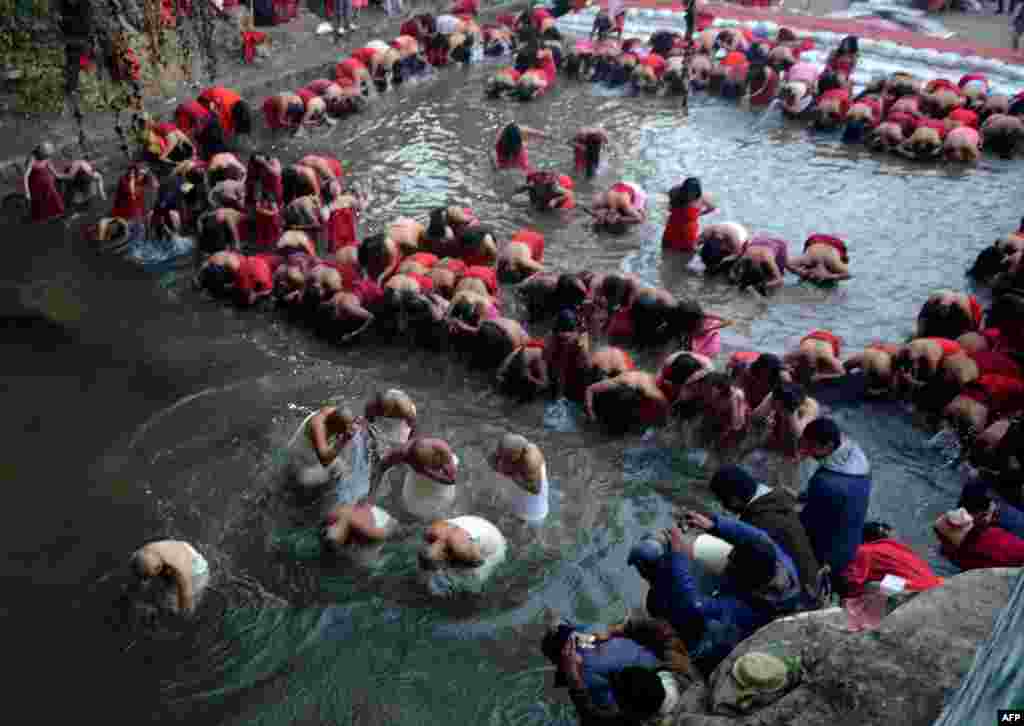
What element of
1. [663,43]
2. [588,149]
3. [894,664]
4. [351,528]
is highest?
[663,43]

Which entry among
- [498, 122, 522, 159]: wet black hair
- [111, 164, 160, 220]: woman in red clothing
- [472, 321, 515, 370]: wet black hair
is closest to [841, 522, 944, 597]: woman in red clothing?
[472, 321, 515, 370]: wet black hair

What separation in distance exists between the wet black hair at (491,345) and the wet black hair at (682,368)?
1.46 meters

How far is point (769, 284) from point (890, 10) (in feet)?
52.4

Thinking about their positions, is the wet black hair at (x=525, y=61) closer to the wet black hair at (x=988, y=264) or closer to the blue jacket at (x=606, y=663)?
the wet black hair at (x=988, y=264)

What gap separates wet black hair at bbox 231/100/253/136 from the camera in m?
13.3

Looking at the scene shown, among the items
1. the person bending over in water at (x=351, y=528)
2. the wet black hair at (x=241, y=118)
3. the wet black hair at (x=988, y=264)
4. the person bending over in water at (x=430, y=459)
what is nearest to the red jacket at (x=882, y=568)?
the person bending over in water at (x=430, y=459)

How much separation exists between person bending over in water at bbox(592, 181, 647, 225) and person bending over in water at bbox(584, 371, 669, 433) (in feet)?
12.9

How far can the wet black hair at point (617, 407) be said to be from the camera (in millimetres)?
7341

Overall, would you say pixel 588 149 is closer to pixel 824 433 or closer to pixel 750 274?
pixel 750 274

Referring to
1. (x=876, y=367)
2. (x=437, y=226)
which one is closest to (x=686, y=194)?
(x=437, y=226)

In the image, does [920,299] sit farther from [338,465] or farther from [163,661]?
[163,661]

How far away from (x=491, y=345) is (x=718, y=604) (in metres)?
3.73

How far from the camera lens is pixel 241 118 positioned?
43.7 ft

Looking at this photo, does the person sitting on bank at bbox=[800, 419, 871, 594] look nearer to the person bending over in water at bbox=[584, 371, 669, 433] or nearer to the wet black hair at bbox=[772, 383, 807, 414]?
the wet black hair at bbox=[772, 383, 807, 414]
